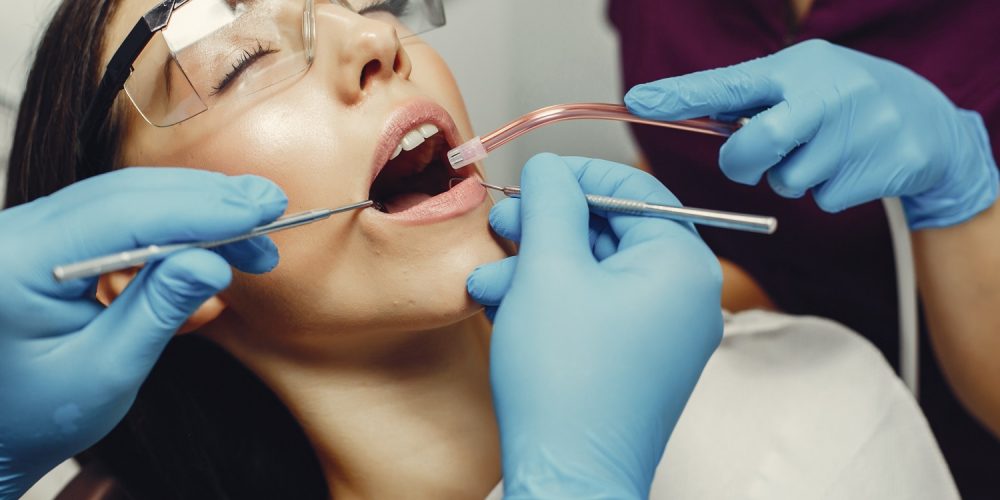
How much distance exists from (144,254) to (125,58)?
333 millimetres

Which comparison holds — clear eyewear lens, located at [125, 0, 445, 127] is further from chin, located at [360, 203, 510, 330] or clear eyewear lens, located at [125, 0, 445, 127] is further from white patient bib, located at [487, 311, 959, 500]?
white patient bib, located at [487, 311, 959, 500]

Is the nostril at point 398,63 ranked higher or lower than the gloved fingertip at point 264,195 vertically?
higher

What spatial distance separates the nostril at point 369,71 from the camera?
3.11 ft

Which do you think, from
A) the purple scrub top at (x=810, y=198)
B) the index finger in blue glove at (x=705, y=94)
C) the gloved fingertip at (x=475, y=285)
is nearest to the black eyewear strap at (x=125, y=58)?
the gloved fingertip at (x=475, y=285)

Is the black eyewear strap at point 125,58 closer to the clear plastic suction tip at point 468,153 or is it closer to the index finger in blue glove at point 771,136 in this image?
the clear plastic suction tip at point 468,153

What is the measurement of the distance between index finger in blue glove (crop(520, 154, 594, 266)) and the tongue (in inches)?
9.3

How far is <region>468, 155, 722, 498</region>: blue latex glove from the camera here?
77cm

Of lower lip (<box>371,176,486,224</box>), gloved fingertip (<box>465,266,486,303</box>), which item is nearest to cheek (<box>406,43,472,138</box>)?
lower lip (<box>371,176,486,224</box>)

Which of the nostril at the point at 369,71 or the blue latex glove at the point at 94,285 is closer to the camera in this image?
the blue latex glove at the point at 94,285

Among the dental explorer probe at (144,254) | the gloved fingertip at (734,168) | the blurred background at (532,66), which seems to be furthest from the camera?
the blurred background at (532,66)

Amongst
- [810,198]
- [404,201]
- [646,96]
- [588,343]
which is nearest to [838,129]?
[646,96]

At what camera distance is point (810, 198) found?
1423 millimetres

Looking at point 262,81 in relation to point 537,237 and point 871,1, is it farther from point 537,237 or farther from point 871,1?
point 871,1

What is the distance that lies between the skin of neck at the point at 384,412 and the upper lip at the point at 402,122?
0.29 metres
